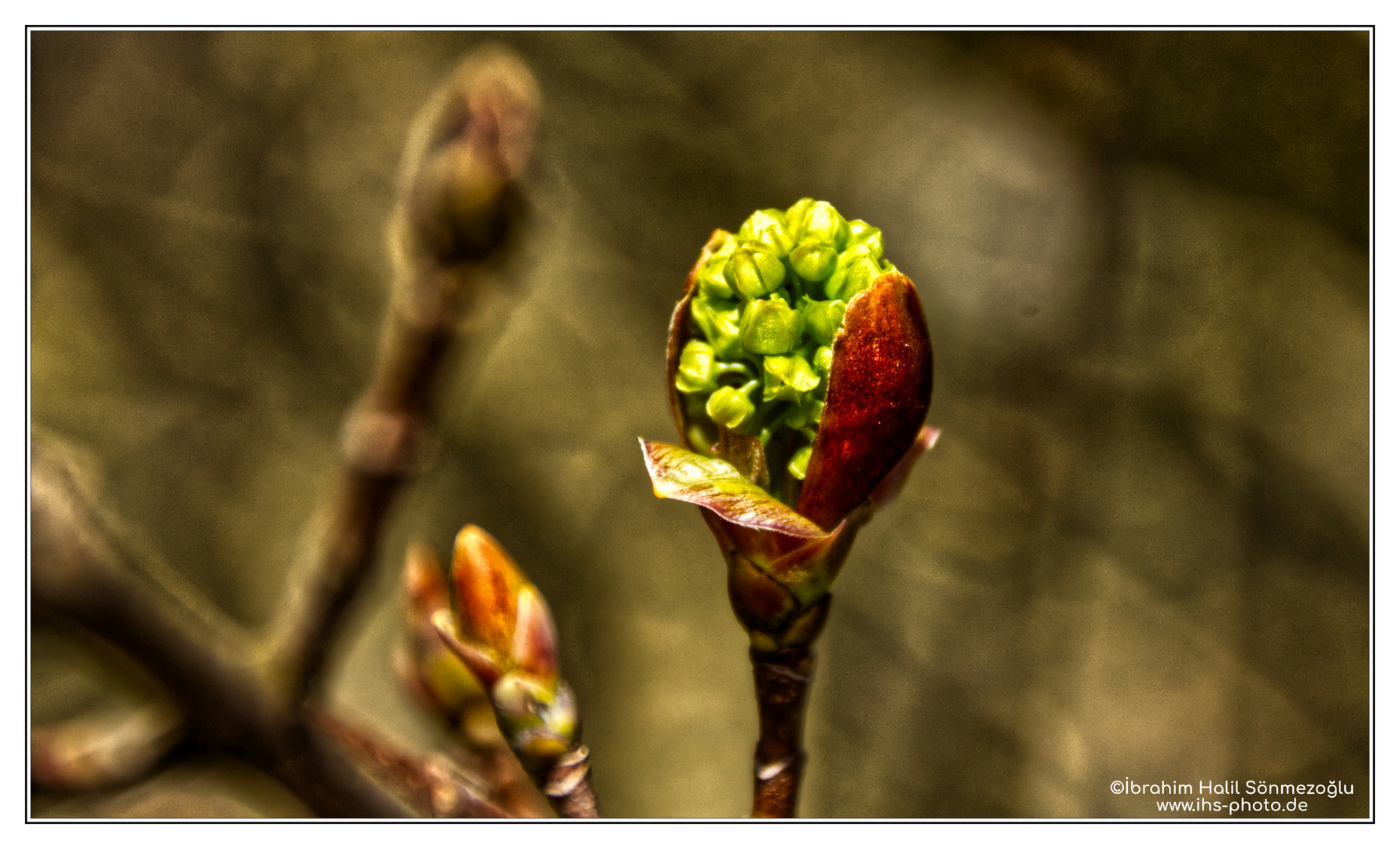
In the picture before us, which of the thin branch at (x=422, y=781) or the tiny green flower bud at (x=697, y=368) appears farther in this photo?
the thin branch at (x=422, y=781)

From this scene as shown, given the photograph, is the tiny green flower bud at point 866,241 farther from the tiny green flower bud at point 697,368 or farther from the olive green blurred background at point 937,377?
the olive green blurred background at point 937,377

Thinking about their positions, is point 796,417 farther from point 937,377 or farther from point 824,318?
point 937,377

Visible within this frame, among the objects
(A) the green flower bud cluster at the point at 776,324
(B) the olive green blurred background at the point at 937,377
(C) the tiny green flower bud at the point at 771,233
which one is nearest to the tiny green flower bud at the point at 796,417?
(A) the green flower bud cluster at the point at 776,324

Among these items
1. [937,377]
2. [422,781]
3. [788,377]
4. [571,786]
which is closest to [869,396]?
[788,377]

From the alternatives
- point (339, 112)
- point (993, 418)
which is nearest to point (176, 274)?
point (339, 112)

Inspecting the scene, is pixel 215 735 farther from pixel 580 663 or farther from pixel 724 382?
pixel 580 663
